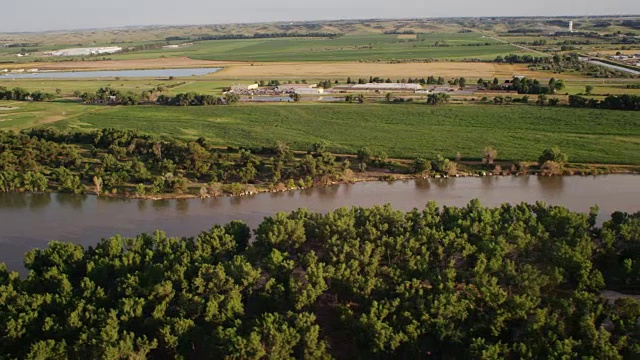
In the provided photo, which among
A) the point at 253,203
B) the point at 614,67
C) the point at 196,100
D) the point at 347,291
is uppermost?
the point at 614,67

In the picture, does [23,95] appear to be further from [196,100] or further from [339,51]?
[339,51]

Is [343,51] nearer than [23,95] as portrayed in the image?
No

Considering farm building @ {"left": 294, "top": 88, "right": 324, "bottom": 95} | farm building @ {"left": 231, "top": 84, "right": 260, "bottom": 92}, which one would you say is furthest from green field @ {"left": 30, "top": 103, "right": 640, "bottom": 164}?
farm building @ {"left": 231, "top": 84, "right": 260, "bottom": 92}

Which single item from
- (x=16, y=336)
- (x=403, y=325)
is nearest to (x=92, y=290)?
(x=16, y=336)

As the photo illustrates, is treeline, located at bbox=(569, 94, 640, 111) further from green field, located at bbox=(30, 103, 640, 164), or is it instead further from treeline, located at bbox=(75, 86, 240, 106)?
treeline, located at bbox=(75, 86, 240, 106)

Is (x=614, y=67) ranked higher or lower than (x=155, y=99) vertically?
higher

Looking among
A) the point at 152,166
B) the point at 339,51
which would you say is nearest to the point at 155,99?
the point at 152,166

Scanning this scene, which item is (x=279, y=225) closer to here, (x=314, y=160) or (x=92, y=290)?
(x=92, y=290)
